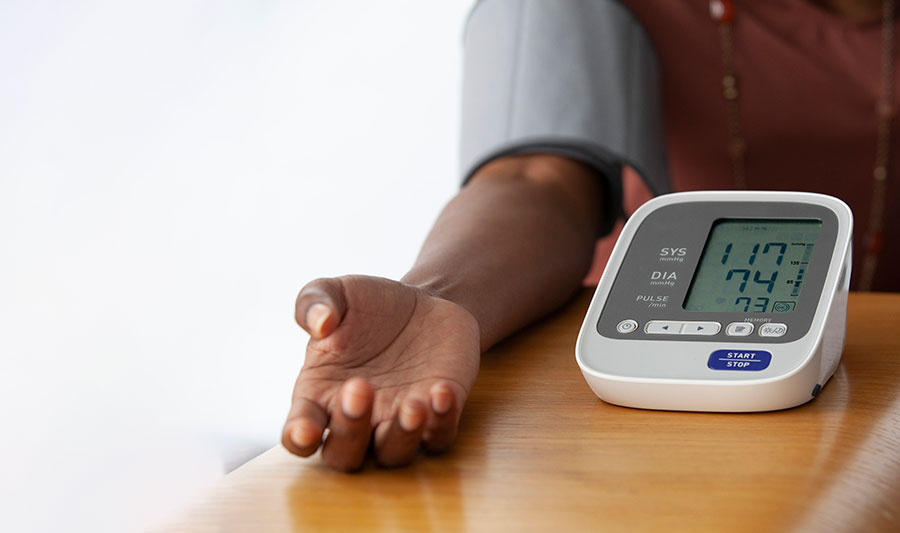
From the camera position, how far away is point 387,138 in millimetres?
1660

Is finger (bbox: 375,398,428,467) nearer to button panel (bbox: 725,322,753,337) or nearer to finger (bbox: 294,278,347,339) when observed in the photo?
finger (bbox: 294,278,347,339)

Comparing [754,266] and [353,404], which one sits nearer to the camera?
[353,404]

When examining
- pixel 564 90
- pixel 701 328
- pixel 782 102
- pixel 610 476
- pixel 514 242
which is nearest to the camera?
pixel 610 476

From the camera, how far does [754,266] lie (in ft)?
2.04

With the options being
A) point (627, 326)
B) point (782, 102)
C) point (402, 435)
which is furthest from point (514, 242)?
point (782, 102)

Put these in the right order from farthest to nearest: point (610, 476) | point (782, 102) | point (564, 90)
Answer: point (782, 102) → point (564, 90) → point (610, 476)

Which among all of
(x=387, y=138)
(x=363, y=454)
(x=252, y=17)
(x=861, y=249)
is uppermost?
(x=252, y=17)

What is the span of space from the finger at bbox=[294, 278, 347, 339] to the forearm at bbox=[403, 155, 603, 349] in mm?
129

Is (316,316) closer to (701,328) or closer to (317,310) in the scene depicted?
(317,310)

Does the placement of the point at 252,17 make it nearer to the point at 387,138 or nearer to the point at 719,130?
the point at 387,138

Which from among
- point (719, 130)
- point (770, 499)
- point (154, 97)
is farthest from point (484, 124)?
point (770, 499)

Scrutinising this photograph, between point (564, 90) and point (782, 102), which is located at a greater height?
point (564, 90)

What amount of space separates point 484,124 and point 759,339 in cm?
50

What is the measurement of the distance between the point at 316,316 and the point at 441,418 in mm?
84
